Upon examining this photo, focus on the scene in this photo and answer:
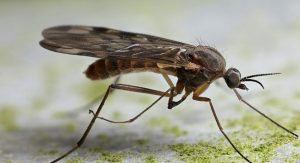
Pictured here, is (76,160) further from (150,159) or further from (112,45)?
(112,45)

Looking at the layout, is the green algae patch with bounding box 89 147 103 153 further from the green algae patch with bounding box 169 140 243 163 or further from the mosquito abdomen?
the mosquito abdomen

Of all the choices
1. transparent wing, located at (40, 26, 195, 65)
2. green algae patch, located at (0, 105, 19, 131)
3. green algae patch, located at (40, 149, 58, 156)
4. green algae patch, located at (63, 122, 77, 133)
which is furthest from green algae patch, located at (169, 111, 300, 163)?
green algae patch, located at (0, 105, 19, 131)

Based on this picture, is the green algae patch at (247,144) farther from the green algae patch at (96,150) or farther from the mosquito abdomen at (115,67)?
the mosquito abdomen at (115,67)

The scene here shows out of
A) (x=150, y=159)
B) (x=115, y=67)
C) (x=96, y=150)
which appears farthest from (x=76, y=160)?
(x=115, y=67)

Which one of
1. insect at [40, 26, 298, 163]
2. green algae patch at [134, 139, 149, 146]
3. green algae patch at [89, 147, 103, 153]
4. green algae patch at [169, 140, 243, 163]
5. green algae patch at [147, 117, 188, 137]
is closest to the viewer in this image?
green algae patch at [169, 140, 243, 163]

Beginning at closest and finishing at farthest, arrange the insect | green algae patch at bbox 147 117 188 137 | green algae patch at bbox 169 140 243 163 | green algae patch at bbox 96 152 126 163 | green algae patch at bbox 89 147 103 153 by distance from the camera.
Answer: green algae patch at bbox 169 140 243 163
green algae patch at bbox 96 152 126 163
the insect
green algae patch at bbox 89 147 103 153
green algae patch at bbox 147 117 188 137

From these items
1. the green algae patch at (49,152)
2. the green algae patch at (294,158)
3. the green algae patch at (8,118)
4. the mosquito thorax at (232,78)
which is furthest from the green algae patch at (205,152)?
the green algae patch at (8,118)

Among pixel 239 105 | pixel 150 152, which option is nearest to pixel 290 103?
pixel 239 105
